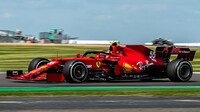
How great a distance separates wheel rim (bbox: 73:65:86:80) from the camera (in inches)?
525

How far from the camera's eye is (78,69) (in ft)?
43.9

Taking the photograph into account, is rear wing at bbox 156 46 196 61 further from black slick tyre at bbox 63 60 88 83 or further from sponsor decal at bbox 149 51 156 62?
black slick tyre at bbox 63 60 88 83

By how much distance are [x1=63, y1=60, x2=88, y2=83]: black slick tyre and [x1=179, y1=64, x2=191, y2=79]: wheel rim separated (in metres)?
3.25

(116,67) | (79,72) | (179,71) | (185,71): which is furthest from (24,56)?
(179,71)

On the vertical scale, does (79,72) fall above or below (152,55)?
below

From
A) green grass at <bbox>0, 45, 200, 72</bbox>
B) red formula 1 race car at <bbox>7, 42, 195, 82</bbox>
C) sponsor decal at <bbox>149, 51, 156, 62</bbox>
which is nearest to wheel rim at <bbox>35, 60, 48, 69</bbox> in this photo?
red formula 1 race car at <bbox>7, 42, 195, 82</bbox>

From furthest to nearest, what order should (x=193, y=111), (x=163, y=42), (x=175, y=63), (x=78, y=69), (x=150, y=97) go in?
1. (x=163, y=42)
2. (x=175, y=63)
3. (x=78, y=69)
4. (x=150, y=97)
5. (x=193, y=111)

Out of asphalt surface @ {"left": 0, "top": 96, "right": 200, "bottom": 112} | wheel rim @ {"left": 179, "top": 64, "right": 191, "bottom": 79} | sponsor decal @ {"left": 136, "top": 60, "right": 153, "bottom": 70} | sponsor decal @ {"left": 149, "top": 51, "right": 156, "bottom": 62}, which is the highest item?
sponsor decal @ {"left": 149, "top": 51, "right": 156, "bottom": 62}

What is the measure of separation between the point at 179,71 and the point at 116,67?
2.11 m

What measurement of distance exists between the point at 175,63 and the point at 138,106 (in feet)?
21.7

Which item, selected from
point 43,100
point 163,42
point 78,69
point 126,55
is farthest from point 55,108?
point 163,42

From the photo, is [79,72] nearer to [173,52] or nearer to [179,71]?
[179,71]

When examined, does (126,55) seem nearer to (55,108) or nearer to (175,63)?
(175,63)

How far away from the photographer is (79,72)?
1348 cm
